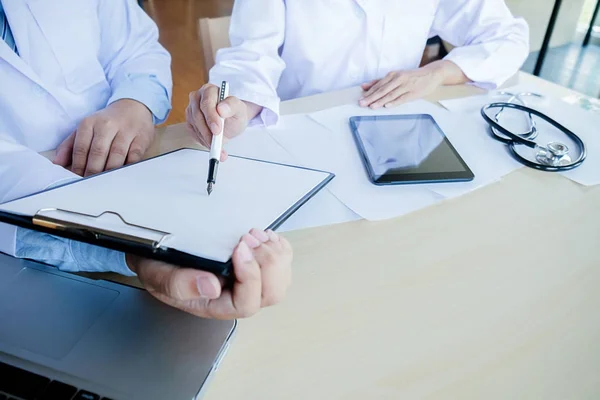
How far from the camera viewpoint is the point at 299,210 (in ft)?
1.74

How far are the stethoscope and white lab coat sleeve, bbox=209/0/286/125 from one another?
0.37 m

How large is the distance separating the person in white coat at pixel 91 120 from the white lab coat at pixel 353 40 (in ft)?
0.56

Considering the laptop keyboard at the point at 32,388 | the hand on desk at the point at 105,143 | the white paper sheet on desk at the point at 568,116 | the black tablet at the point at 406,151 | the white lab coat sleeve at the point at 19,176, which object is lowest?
the white paper sheet on desk at the point at 568,116

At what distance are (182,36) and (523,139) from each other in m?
2.79

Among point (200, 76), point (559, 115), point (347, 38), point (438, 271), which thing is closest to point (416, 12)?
point (347, 38)

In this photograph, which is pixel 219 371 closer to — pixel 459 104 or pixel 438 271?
pixel 438 271

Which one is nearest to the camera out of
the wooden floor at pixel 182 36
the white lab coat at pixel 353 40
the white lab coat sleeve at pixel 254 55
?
the white lab coat sleeve at pixel 254 55

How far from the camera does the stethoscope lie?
2.04 feet

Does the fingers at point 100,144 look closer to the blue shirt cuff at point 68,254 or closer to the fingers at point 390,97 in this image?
the blue shirt cuff at point 68,254

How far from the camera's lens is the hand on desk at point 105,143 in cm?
56

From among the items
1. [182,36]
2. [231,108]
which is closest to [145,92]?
[231,108]

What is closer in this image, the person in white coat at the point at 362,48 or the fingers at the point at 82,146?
the fingers at the point at 82,146

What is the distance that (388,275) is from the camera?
0.46 metres

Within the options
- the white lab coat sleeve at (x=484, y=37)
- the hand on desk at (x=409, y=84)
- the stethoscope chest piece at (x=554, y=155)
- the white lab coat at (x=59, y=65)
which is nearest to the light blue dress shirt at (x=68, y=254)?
the white lab coat at (x=59, y=65)
